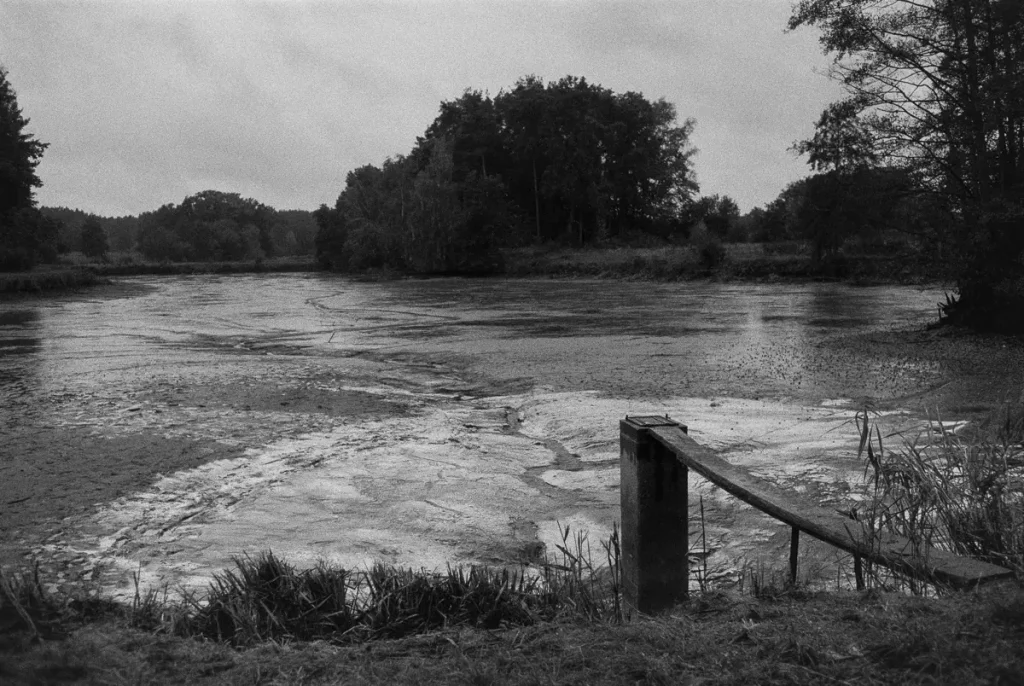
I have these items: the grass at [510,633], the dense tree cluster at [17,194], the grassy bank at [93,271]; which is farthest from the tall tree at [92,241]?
the grass at [510,633]

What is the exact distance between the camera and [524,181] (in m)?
70.5

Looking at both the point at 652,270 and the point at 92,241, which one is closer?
the point at 652,270

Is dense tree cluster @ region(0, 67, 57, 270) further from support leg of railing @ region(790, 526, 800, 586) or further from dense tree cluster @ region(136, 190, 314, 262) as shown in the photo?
dense tree cluster @ region(136, 190, 314, 262)

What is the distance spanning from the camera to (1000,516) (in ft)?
13.5

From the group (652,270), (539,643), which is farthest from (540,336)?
(652,270)

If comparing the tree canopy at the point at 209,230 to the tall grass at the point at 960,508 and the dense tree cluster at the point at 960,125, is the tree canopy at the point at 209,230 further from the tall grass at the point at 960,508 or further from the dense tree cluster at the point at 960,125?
the tall grass at the point at 960,508

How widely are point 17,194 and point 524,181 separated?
36.9 meters

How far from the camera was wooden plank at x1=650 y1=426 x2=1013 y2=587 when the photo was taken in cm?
305

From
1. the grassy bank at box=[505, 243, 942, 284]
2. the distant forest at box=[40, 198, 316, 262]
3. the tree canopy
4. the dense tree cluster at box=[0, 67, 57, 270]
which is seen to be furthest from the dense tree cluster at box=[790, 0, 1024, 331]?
the tree canopy

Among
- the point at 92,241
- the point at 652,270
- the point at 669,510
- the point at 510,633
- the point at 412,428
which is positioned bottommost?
the point at 412,428

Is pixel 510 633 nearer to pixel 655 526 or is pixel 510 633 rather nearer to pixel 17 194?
pixel 655 526

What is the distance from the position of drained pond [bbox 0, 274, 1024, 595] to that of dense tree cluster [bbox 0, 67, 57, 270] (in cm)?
3028

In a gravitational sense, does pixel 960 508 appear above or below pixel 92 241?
below

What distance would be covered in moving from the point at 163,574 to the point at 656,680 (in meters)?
3.07
